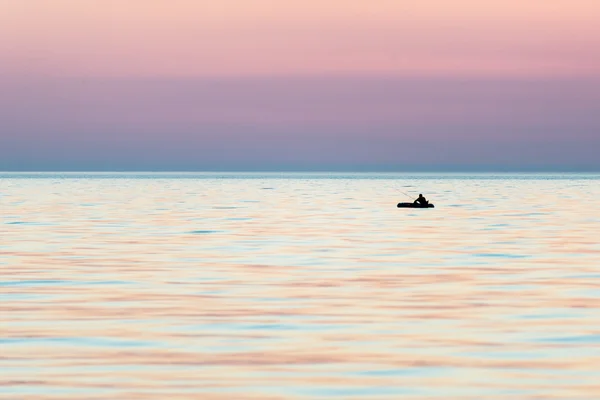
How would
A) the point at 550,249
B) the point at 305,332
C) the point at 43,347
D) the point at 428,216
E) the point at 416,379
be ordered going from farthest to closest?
the point at 428,216 < the point at 550,249 < the point at 305,332 < the point at 43,347 < the point at 416,379

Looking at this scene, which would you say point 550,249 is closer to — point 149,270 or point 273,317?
point 149,270

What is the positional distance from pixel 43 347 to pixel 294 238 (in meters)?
29.0

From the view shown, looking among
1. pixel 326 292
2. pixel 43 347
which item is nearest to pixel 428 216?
pixel 326 292

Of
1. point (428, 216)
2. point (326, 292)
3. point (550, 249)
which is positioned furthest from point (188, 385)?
point (428, 216)

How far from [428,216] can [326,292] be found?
4350 cm

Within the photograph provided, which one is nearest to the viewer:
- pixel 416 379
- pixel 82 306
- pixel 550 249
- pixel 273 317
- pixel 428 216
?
pixel 416 379

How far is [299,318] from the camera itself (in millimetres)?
23156

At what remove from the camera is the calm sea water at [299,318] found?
16703 mm

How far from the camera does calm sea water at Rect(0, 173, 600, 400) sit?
658 inches

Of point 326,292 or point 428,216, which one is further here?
point 428,216

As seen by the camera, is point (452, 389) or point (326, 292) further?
point (326, 292)

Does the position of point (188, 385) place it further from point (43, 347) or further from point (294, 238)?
point (294, 238)

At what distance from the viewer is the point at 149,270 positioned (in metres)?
33.5

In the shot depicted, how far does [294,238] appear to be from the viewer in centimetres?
4834
